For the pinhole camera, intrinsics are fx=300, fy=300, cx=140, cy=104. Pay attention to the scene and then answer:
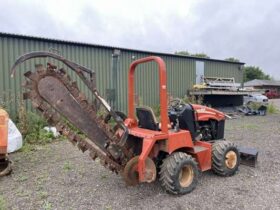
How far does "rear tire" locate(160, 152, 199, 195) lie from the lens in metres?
3.89

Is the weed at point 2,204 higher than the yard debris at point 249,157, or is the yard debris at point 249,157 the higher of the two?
the yard debris at point 249,157

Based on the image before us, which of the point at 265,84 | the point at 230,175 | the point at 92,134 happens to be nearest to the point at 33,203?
the point at 92,134

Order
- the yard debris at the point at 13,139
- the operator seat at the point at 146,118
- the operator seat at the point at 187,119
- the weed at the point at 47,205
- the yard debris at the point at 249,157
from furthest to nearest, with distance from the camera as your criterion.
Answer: the yard debris at the point at 13,139 → the yard debris at the point at 249,157 → the operator seat at the point at 187,119 → the operator seat at the point at 146,118 → the weed at the point at 47,205

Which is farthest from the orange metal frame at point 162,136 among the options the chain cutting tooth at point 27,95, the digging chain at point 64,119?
the chain cutting tooth at point 27,95

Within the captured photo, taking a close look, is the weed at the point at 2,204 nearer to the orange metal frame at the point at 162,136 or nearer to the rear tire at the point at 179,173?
the orange metal frame at the point at 162,136

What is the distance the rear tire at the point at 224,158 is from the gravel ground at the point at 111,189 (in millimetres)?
124

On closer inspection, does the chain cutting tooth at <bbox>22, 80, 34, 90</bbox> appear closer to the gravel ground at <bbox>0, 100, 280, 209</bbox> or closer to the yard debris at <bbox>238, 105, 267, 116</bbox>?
the gravel ground at <bbox>0, 100, 280, 209</bbox>

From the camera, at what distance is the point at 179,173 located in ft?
13.0

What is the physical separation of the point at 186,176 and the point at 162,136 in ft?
2.38

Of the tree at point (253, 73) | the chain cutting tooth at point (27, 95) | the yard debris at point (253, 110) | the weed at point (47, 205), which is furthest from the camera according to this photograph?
the tree at point (253, 73)

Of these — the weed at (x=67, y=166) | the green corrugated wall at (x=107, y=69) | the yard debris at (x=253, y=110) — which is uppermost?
the green corrugated wall at (x=107, y=69)

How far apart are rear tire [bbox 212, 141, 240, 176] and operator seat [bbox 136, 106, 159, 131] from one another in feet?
3.61

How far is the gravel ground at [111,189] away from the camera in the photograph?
379 cm

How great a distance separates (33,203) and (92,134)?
1.21 m
